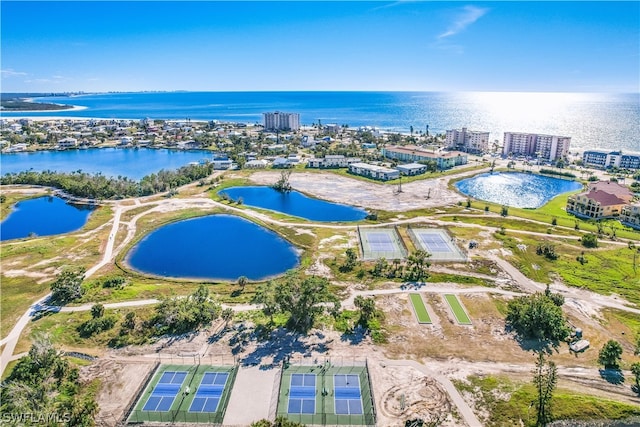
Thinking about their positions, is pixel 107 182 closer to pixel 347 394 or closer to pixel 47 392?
pixel 47 392

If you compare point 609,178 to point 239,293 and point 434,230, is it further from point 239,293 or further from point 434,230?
point 239,293

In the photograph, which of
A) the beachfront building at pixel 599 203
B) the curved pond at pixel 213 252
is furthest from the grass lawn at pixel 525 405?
the beachfront building at pixel 599 203

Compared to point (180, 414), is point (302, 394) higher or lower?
higher

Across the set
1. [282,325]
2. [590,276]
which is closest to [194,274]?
[282,325]

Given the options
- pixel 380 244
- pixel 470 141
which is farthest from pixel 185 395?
pixel 470 141

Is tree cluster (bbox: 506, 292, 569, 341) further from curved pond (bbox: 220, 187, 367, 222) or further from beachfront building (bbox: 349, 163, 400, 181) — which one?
beachfront building (bbox: 349, 163, 400, 181)

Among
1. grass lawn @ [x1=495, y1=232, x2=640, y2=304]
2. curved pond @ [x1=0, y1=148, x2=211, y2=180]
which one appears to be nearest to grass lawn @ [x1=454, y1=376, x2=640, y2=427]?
grass lawn @ [x1=495, y1=232, x2=640, y2=304]
